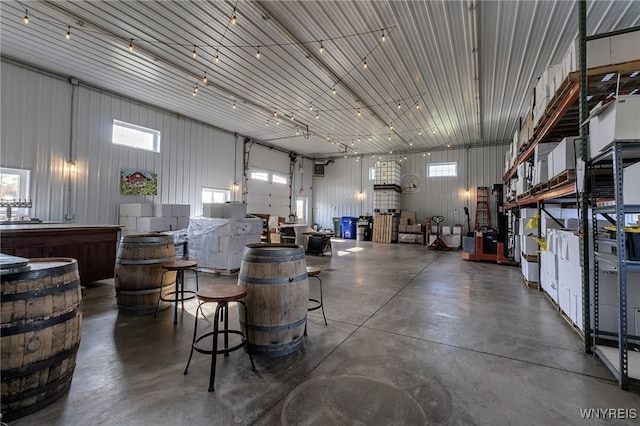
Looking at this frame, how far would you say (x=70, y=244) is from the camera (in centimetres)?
441

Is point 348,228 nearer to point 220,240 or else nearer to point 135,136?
point 220,240

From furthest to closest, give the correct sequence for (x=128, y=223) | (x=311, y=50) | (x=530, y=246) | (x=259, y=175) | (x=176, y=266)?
(x=259, y=175) → (x=128, y=223) → (x=311, y=50) → (x=530, y=246) → (x=176, y=266)

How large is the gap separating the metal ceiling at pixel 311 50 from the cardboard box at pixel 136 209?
3084 millimetres

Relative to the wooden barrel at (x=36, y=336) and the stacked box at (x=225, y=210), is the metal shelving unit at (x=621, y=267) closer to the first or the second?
the wooden barrel at (x=36, y=336)

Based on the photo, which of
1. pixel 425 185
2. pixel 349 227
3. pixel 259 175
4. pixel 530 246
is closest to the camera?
pixel 530 246

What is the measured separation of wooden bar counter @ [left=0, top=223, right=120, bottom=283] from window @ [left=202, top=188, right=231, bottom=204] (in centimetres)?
541

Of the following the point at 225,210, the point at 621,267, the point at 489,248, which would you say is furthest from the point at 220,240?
the point at 489,248

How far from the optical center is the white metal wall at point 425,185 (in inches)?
502

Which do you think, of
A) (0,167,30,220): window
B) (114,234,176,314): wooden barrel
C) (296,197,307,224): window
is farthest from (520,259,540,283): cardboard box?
(296,197,307,224): window

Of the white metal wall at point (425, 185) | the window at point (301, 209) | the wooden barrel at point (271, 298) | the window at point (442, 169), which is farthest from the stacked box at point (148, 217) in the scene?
the window at point (442, 169)

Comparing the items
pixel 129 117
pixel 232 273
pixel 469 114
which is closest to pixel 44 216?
pixel 129 117

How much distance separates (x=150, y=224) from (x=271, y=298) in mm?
6326

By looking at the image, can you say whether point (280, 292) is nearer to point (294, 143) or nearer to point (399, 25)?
point (399, 25)

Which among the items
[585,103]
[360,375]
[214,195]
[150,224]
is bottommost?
[360,375]
